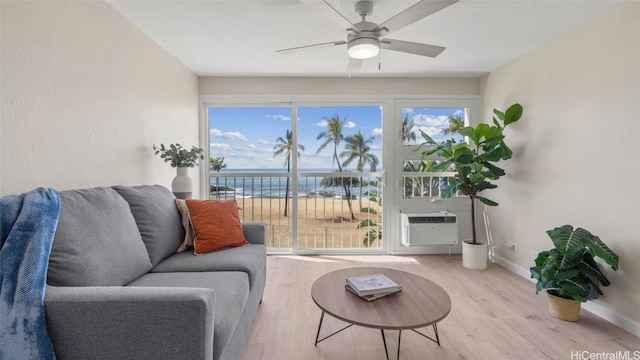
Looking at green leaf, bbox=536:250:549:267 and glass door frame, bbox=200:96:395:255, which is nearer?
green leaf, bbox=536:250:549:267

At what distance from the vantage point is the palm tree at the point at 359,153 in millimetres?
3592

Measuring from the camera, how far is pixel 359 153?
3605 millimetres

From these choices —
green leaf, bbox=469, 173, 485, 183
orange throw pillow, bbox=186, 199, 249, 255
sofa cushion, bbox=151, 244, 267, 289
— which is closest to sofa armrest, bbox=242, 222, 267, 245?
orange throw pillow, bbox=186, 199, 249, 255

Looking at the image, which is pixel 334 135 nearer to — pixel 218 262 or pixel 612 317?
pixel 218 262

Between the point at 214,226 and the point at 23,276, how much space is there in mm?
1105

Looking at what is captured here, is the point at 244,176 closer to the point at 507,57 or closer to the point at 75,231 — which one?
the point at 75,231

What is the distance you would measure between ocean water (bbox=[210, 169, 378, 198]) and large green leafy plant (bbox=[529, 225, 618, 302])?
198 centimetres

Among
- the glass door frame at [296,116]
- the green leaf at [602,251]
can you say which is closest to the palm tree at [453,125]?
the glass door frame at [296,116]

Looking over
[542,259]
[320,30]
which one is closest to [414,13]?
[320,30]

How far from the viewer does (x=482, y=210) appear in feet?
11.4

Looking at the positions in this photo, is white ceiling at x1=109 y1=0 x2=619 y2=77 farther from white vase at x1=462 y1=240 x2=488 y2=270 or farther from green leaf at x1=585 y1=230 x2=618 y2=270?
white vase at x1=462 y1=240 x2=488 y2=270

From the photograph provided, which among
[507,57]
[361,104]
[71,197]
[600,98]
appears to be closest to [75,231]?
[71,197]

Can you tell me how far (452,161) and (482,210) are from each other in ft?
3.18

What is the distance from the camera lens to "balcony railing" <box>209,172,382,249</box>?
358cm
